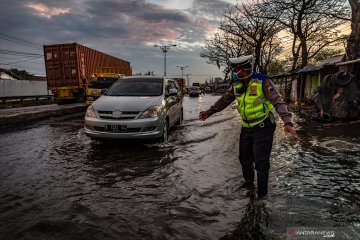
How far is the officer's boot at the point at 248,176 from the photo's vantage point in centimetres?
419

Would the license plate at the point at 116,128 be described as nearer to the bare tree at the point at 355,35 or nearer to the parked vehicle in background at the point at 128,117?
the parked vehicle in background at the point at 128,117

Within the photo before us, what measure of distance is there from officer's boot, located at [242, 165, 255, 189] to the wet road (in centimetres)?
14

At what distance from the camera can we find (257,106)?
3.64 metres

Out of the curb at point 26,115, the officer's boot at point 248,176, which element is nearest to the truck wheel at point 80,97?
the curb at point 26,115

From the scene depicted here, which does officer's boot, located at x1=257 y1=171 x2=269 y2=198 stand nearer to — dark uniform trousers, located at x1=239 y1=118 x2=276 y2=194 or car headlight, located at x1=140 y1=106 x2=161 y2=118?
dark uniform trousers, located at x1=239 y1=118 x2=276 y2=194

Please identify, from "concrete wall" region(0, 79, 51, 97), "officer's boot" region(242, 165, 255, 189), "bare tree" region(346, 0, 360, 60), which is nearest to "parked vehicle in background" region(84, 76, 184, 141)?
"officer's boot" region(242, 165, 255, 189)

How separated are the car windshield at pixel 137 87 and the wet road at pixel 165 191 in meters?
1.39

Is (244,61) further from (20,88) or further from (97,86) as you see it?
(20,88)

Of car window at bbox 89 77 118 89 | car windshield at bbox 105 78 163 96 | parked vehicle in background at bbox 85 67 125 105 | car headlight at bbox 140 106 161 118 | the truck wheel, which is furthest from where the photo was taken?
the truck wheel

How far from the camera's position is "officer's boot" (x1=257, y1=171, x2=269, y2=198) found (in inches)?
145

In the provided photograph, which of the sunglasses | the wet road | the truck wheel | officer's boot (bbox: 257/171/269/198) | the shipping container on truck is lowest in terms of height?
the wet road

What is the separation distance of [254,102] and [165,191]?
171cm

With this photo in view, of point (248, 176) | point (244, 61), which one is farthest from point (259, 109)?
point (248, 176)

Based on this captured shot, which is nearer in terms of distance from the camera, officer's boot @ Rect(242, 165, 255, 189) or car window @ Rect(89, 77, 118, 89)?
officer's boot @ Rect(242, 165, 255, 189)
